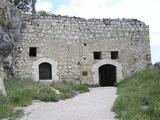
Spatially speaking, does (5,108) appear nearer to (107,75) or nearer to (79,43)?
(79,43)

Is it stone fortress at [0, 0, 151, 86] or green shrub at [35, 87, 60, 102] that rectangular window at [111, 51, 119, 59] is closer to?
stone fortress at [0, 0, 151, 86]

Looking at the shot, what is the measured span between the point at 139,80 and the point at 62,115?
725 cm

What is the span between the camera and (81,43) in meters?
17.9

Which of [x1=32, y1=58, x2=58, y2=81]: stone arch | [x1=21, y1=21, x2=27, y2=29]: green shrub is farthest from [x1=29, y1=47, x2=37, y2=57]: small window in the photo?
[x1=21, y1=21, x2=27, y2=29]: green shrub

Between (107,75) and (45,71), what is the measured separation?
14.9 feet

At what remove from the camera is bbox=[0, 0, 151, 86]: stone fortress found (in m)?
16.8

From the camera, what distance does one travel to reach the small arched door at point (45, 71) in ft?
56.8

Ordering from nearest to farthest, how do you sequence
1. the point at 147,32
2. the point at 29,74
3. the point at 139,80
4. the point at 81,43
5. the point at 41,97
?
the point at 41,97 < the point at 139,80 < the point at 29,74 < the point at 81,43 < the point at 147,32

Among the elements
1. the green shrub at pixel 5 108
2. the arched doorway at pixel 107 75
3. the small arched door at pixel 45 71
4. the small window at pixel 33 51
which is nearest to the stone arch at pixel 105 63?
the arched doorway at pixel 107 75

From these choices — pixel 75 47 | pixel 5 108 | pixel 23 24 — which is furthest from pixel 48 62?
pixel 5 108

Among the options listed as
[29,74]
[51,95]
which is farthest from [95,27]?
[51,95]

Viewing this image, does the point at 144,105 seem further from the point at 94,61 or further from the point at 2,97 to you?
the point at 94,61

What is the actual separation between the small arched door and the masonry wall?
0.47m

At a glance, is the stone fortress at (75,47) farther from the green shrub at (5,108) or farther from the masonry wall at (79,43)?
the green shrub at (5,108)
